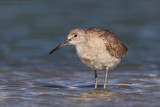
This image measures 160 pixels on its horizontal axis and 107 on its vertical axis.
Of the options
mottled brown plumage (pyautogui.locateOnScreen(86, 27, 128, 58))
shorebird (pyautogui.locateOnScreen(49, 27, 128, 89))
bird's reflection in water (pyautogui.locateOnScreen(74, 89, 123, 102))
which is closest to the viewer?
bird's reflection in water (pyautogui.locateOnScreen(74, 89, 123, 102))

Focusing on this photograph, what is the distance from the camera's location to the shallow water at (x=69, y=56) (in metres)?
7.53

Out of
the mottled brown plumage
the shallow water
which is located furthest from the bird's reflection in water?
the mottled brown plumage

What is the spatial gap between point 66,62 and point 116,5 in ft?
26.0

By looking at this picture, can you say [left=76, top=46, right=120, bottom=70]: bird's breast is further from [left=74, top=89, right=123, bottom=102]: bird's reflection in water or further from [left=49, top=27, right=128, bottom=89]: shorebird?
[left=74, top=89, right=123, bottom=102]: bird's reflection in water

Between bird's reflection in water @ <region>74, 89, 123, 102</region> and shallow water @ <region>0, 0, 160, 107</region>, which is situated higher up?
shallow water @ <region>0, 0, 160, 107</region>

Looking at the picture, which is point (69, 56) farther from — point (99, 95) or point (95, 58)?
point (99, 95)

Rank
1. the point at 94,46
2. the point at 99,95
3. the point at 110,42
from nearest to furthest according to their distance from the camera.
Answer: the point at 99,95 < the point at 94,46 < the point at 110,42

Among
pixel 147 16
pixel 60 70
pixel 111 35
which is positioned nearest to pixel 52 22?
pixel 147 16

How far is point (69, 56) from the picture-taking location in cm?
1282

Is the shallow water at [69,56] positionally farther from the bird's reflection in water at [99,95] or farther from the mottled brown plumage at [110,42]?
the mottled brown plumage at [110,42]

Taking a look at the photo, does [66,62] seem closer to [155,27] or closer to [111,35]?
[111,35]

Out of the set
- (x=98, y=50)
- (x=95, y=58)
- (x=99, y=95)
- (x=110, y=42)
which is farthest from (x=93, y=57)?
(x=99, y=95)

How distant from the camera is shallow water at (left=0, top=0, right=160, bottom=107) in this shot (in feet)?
24.7

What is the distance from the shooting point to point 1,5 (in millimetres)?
18484
